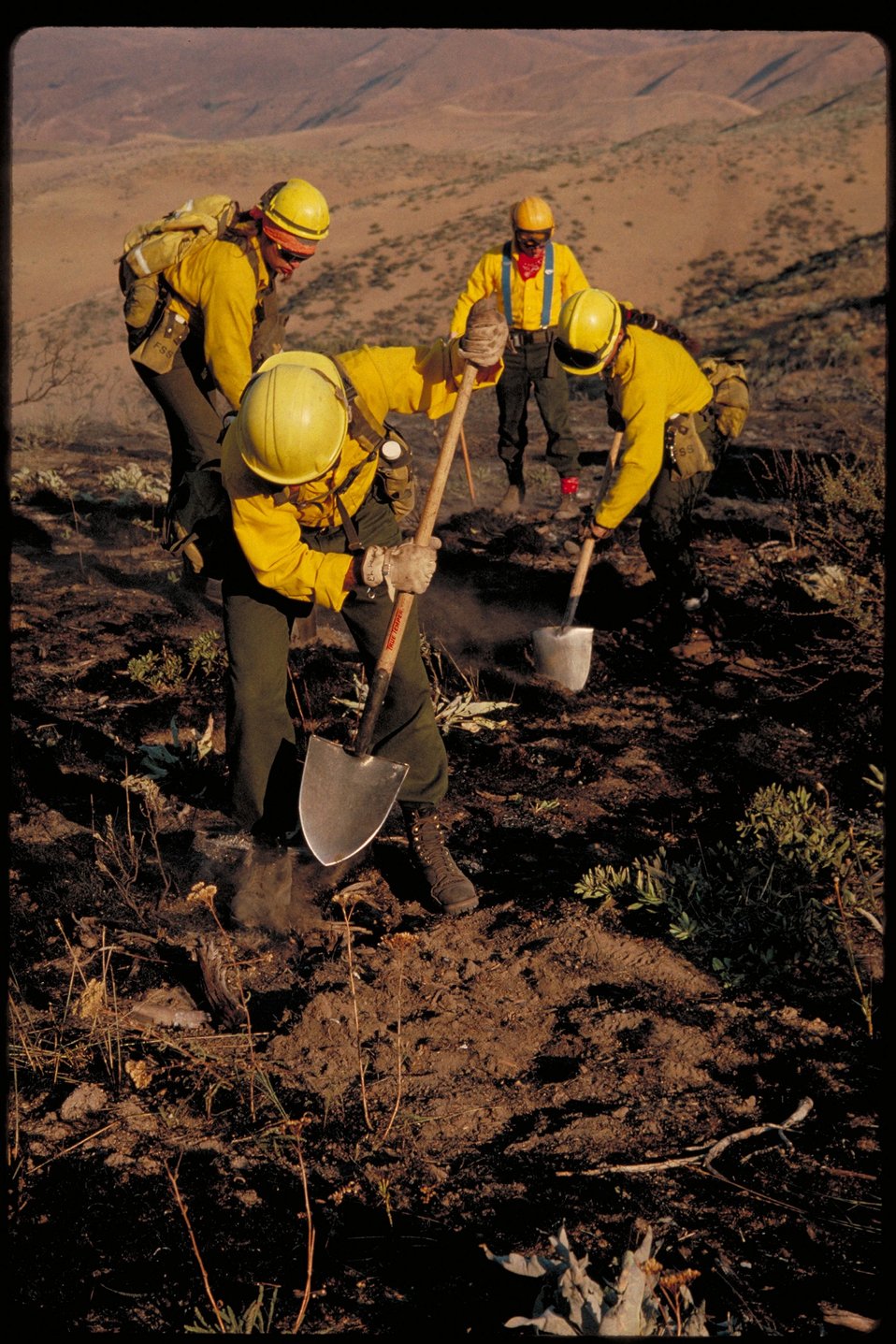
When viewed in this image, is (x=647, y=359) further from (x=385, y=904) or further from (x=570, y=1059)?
(x=570, y=1059)

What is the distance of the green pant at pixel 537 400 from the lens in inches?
298

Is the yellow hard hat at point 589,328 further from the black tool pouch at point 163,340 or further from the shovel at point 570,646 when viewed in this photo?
the black tool pouch at point 163,340

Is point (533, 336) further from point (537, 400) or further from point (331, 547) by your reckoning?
point (331, 547)

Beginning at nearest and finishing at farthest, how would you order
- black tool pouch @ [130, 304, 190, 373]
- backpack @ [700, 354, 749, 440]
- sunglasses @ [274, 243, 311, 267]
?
sunglasses @ [274, 243, 311, 267]
black tool pouch @ [130, 304, 190, 373]
backpack @ [700, 354, 749, 440]

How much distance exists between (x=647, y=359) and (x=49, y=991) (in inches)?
152

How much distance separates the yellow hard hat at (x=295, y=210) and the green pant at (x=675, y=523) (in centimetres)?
224

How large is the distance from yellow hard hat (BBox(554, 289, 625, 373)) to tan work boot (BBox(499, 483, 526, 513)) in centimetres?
333

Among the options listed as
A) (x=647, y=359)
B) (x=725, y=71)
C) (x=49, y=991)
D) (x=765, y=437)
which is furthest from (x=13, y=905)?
(x=725, y=71)

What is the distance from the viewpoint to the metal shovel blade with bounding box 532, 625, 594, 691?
5.42 m

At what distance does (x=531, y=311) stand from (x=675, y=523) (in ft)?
7.69

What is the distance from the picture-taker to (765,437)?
10172 mm

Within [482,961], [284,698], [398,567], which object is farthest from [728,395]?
[482,961]

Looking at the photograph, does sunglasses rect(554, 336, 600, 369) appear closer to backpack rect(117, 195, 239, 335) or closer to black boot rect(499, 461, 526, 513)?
backpack rect(117, 195, 239, 335)

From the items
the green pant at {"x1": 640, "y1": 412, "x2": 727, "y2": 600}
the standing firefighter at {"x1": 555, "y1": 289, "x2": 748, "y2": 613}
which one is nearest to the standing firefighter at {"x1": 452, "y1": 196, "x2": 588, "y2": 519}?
the standing firefighter at {"x1": 555, "y1": 289, "x2": 748, "y2": 613}
